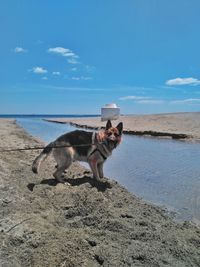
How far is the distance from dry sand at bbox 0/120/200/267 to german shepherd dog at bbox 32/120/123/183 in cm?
63

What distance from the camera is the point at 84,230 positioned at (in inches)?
200

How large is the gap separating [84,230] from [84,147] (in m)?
3.25

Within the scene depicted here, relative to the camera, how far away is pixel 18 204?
19.8ft

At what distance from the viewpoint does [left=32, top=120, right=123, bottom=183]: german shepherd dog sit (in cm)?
793

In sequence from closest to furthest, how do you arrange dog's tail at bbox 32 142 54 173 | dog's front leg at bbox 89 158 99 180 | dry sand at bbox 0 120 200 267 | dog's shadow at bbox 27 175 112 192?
dry sand at bbox 0 120 200 267
dog's tail at bbox 32 142 54 173
dog's shadow at bbox 27 175 112 192
dog's front leg at bbox 89 158 99 180

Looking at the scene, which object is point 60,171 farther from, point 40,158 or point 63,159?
point 40,158

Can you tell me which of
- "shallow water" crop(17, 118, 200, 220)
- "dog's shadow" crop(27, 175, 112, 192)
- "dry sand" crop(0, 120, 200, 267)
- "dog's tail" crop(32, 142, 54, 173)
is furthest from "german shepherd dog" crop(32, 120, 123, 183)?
"shallow water" crop(17, 118, 200, 220)

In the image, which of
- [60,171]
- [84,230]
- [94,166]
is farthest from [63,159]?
[84,230]

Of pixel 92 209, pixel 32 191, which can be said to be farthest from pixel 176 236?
pixel 32 191

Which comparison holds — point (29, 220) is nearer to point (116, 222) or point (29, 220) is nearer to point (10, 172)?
point (116, 222)

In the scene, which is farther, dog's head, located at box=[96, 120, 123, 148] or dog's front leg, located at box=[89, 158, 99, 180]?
dog's front leg, located at box=[89, 158, 99, 180]

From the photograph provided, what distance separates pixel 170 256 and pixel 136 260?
1.60 feet

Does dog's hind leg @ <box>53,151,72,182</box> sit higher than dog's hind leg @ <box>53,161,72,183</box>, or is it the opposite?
dog's hind leg @ <box>53,151,72,182</box>

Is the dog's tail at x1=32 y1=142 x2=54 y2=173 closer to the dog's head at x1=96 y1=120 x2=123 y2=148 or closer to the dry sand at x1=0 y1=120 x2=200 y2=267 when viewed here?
the dry sand at x1=0 y1=120 x2=200 y2=267
